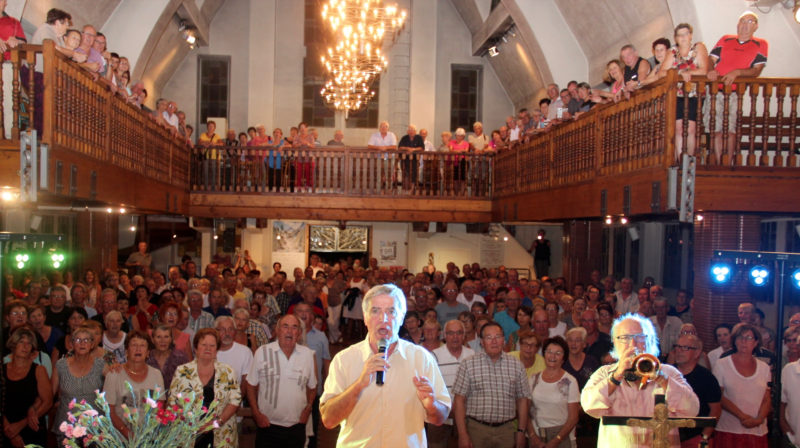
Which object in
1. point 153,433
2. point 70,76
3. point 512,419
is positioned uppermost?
point 70,76

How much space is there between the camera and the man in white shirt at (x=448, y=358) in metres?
6.61

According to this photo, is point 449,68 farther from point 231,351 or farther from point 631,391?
point 631,391

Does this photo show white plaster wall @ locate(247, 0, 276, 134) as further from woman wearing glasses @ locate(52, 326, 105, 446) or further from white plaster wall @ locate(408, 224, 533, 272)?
woman wearing glasses @ locate(52, 326, 105, 446)

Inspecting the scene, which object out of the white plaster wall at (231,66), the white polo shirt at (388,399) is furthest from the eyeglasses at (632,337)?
the white plaster wall at (231,66)

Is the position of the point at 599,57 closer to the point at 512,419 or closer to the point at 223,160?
the point at 223,160

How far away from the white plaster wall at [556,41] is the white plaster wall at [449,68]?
537 centimetres

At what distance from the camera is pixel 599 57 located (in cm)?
1538

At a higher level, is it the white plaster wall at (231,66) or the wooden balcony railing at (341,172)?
the white plaster wall at (231,66)

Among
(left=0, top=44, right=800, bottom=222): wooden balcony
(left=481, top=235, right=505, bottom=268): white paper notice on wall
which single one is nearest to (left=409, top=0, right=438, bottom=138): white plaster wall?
(left=481, top=235, right=505, bottom=268): white paper notice on wall

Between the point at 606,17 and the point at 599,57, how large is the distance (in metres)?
1.09

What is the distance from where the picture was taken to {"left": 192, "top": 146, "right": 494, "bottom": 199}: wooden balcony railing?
14984mm

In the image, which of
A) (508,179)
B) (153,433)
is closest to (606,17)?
(508,179)

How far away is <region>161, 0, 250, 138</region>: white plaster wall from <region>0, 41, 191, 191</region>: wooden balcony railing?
9818 mm

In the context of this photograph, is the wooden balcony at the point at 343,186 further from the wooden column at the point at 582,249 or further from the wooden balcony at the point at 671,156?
the wooden balcony at the point at 671,156
